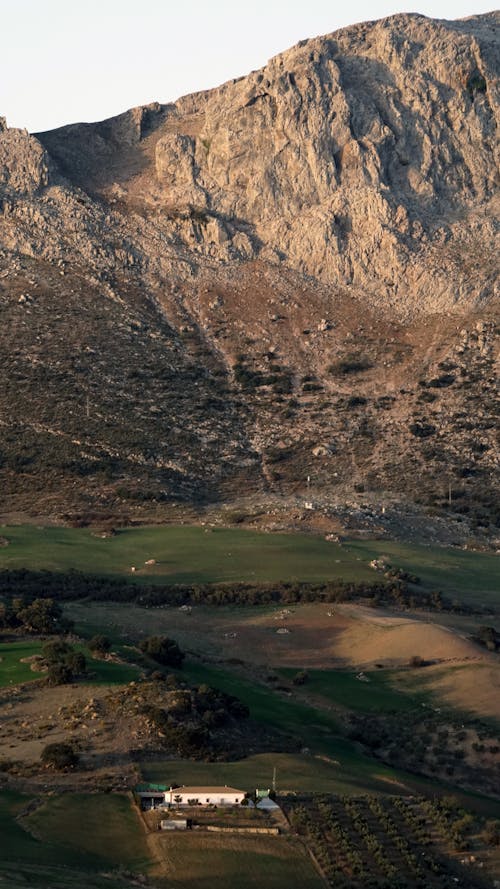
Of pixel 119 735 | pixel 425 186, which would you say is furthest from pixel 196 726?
pixel 425 186

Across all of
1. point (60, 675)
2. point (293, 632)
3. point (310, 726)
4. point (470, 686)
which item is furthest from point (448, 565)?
point (60, 675)

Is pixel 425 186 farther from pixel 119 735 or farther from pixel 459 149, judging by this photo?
pixel 119 735

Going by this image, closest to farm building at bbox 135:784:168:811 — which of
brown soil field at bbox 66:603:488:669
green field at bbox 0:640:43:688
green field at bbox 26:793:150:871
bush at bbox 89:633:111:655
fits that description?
green field at bbox 26:793:150:871

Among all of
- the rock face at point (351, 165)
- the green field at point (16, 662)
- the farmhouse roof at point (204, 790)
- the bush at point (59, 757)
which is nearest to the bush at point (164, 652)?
the green field at point (16, 662)

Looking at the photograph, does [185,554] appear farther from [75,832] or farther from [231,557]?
[75,832]

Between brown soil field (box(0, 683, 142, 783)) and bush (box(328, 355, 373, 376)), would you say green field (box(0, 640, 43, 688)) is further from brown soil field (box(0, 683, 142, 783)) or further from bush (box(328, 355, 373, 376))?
bush (box(328, 355, 373, 376))
